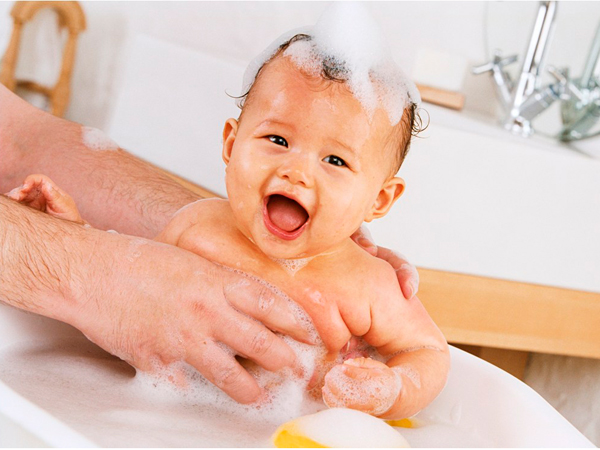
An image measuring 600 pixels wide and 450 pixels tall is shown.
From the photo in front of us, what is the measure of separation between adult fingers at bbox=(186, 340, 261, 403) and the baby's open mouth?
0.50 feet

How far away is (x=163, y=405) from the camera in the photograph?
0.80 metres

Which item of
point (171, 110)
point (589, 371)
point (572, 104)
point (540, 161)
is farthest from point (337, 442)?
point (572, 104)

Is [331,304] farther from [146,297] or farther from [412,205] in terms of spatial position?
[412,205]

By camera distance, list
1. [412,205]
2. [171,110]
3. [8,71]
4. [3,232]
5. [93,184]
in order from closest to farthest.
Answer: [3,232] → [93,184] → [412,205] → [171,110] → [8,71]

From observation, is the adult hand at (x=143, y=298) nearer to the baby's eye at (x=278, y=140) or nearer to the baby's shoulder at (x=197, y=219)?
the baby's shoulder at (x=197, y=219)

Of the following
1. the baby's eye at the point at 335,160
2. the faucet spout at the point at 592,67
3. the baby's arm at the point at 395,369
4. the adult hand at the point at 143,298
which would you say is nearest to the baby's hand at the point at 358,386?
the baby's arm at the point at 395,369

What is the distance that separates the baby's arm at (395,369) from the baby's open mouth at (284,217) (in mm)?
155

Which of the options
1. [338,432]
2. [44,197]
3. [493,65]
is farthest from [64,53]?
[338,432]

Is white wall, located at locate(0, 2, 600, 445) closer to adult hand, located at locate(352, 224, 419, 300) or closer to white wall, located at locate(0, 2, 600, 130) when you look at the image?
white wall, located at locate(0, 2, 600, 130)

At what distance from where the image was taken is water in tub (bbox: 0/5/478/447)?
715 millimetres

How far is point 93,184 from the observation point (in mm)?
1250

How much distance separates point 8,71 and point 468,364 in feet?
5.69

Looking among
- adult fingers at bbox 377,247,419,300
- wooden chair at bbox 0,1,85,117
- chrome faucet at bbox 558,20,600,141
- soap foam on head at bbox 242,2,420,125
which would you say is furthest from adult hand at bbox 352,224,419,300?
wooden chair at bbox 0,1,85,117

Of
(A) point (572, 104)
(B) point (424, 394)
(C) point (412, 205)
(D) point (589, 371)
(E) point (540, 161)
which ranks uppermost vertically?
(A) point (572, 104)
